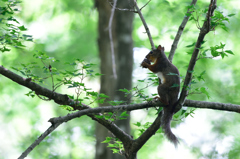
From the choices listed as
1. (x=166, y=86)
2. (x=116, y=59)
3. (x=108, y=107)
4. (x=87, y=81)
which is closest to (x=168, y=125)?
(x=166, y=86)

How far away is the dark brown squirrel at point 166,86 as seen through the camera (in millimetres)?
2740

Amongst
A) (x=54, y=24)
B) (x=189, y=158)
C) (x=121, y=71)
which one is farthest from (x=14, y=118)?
(x=121, y=71)

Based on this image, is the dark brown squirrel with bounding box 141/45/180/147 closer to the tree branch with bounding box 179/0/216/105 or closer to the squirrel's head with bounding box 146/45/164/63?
the squirrel's head with bounding box 146/45/164/63

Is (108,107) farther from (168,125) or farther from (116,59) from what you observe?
(116,59)

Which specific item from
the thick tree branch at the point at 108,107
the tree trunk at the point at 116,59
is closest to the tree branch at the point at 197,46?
the thick tree branch at the point at 108,107

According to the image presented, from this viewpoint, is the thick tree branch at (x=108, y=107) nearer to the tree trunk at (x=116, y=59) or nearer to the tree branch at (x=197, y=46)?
the tree branch at (x=197, y=46)

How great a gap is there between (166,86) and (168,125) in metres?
0.48

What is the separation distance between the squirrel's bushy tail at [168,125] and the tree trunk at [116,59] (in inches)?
43.0

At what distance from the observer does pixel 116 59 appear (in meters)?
4.15

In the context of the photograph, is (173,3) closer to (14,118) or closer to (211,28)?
(211,28)

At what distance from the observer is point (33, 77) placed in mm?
2387

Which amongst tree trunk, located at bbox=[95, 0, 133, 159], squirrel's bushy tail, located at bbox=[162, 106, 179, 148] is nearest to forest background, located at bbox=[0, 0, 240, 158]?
tree trunk, located at bbox=[95, 0, 133, 159]

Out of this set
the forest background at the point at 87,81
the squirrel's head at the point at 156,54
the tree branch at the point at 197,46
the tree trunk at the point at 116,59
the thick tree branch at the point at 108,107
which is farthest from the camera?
the forest background at the point at 87,81

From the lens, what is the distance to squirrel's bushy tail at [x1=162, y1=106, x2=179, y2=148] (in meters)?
2.69
